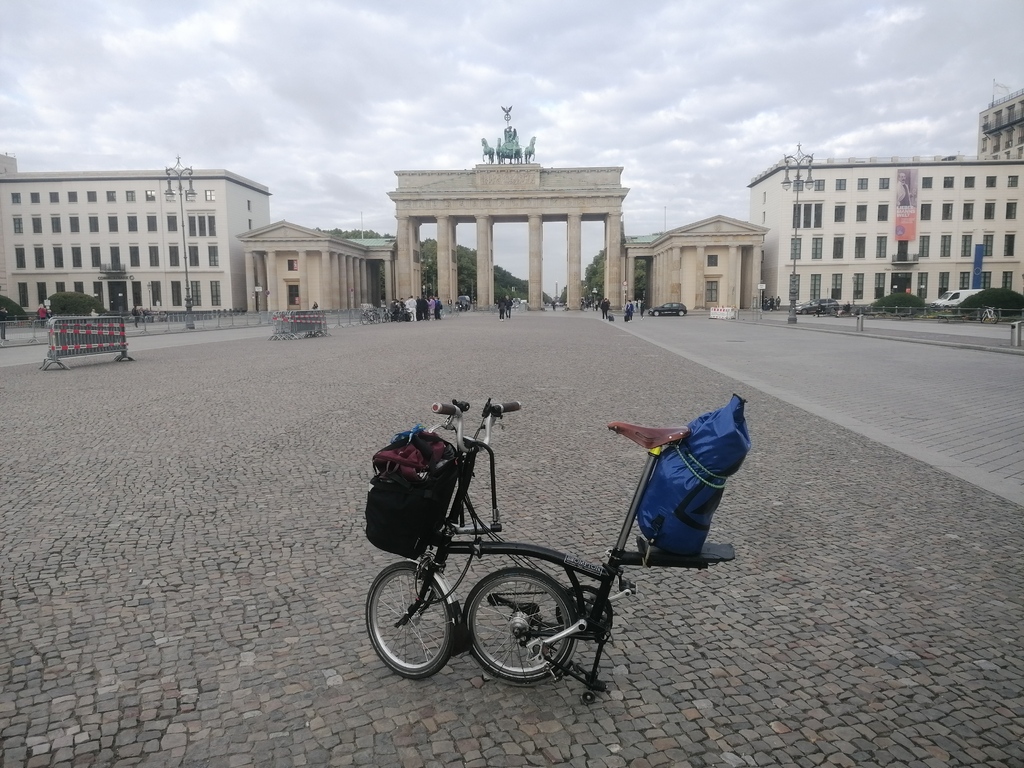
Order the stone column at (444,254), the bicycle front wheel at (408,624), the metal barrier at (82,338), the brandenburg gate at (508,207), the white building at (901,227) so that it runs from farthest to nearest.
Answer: the stone column at (444,254)
the brandenburg gate at (508,207)
the white building at (901,227)
the metal barrier at (82,338)
the bicycle front wheel at (408,624)

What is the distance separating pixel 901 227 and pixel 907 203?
266cm

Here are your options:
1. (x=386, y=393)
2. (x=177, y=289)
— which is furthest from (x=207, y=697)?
(x=177, y=289)

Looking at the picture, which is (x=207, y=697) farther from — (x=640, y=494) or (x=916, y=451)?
(x=916, y=451)

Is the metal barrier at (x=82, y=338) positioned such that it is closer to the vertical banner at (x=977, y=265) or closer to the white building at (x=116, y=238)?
the white building at (x=116, y=238)

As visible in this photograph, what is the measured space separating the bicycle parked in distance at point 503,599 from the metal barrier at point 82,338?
57.6ft

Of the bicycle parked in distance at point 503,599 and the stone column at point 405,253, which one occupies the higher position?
the stone column at point 405,253

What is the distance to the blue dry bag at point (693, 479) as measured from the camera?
2928mm

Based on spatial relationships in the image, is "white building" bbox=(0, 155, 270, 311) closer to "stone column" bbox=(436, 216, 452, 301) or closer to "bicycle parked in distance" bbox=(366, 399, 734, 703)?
"stone column" bbox=(436, 216, 452, 301)

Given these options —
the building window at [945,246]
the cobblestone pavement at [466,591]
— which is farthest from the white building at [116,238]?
the cobblestone pavement at [466,591]

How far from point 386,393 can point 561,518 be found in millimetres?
7621

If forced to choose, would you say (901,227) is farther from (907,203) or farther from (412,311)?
(412,311)

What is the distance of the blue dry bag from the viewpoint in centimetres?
293

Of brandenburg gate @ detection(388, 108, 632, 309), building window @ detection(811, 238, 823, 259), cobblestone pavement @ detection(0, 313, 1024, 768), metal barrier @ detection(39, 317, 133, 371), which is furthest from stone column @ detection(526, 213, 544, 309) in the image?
cobblestone pavement @ detection(0, 313, 1024, 768)

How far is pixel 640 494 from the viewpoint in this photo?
3184 mm
